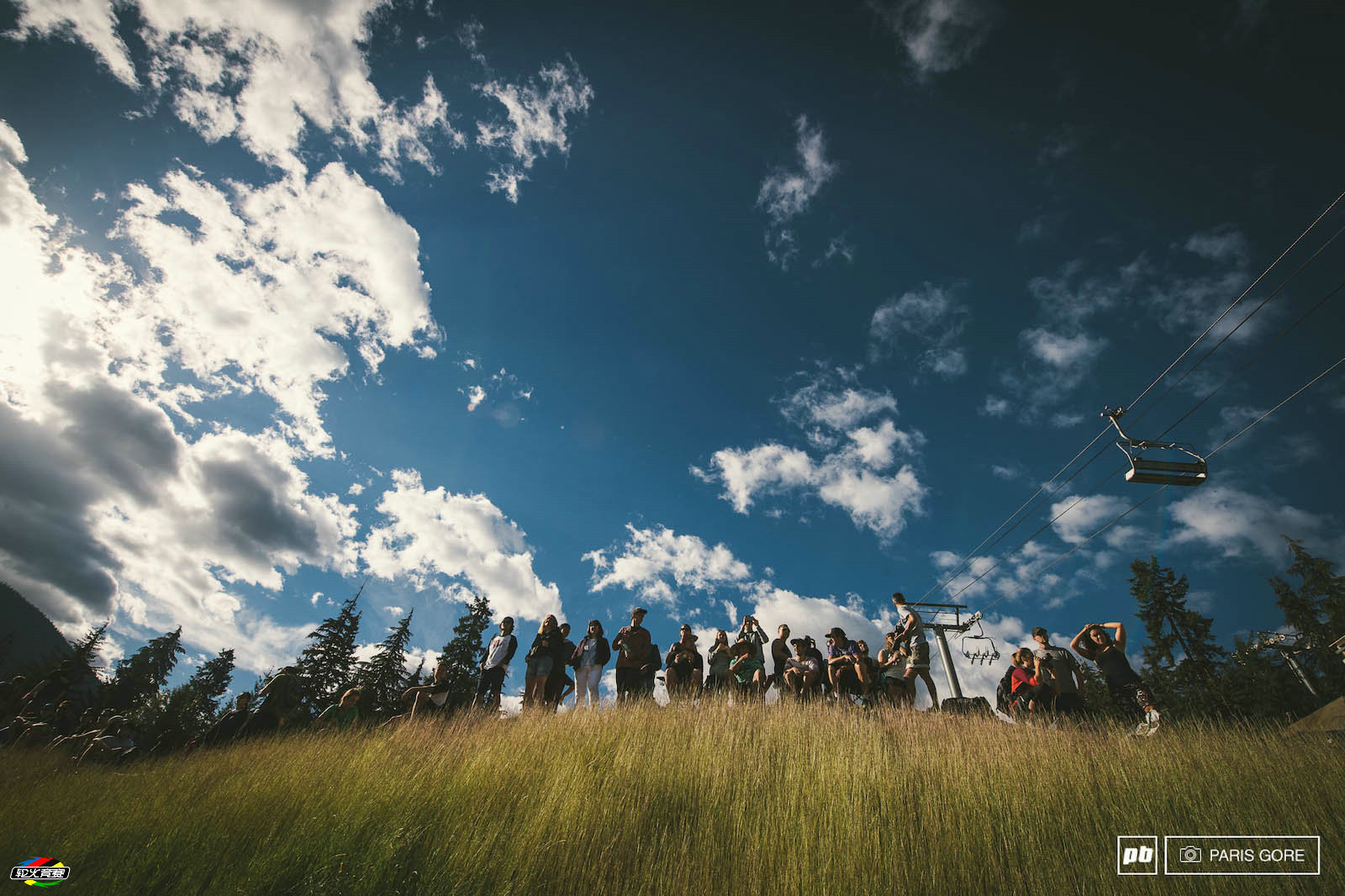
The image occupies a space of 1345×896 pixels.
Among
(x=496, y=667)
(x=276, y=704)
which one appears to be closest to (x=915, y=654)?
(x=496, y=667)

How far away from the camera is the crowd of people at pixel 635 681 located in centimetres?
708

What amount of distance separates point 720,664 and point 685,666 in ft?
2.22

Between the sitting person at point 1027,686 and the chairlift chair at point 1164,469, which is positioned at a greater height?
the chairlift chair at point 1164,469

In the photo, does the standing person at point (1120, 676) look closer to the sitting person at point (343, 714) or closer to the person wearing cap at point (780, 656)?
the person wearing cap at point (780, 656)

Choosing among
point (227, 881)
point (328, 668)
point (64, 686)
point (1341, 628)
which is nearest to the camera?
point (227, 881)

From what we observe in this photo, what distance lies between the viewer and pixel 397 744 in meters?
5.83

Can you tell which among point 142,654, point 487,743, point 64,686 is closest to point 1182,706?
point 487,743

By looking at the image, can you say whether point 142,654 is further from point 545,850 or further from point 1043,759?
point 1043,759

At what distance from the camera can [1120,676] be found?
21.1 ft

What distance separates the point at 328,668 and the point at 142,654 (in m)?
21.1

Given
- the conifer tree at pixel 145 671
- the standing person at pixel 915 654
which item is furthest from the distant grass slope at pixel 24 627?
the standing person at pixel 915 654

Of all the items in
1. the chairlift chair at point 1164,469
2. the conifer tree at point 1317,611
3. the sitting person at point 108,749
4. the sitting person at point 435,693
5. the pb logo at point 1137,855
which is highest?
the conifer tree at point 1317,611

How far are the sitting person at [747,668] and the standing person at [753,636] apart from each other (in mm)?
47

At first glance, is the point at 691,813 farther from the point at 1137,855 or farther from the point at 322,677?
the point at 322,677
